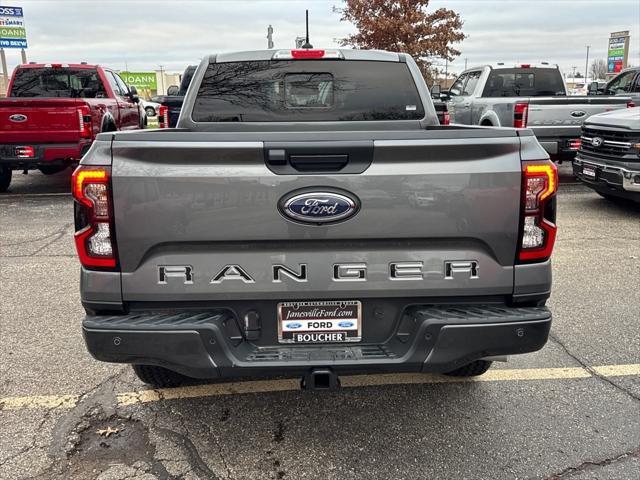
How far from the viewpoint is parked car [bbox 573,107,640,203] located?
299 inches

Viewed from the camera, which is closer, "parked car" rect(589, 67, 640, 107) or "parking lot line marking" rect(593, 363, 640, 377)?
"parking lot line marking" rect(593, 363, 640, 377)

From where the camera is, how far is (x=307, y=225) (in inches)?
98.8

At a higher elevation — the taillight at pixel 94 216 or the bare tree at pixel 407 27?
the bare tree at pixel 407 27

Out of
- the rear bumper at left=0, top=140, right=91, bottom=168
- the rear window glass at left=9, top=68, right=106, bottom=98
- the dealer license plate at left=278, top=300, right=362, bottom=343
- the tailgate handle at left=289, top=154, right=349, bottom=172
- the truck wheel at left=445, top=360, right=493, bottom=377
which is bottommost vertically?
the truck wheel at left=445, top=360, right=493, bottom=377

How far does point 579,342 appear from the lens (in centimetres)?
421

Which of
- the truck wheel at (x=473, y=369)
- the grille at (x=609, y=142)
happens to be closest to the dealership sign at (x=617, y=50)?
the grille at (x=609, y=142)

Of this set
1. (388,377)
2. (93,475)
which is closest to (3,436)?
(93,475)

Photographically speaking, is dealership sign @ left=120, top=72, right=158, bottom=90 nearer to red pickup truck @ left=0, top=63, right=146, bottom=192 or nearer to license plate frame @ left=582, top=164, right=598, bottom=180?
red pickup truck @ left=0, top=63, right=146, bottom=192

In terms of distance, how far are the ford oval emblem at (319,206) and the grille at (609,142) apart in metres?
6.51

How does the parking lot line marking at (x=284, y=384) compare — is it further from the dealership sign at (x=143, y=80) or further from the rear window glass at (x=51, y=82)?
the dealership sign at (x=143, y=80)

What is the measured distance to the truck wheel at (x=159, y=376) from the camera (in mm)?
3371

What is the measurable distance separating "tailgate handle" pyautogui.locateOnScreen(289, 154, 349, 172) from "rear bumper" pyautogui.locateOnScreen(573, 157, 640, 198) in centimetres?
639

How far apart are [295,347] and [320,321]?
0.54 ft

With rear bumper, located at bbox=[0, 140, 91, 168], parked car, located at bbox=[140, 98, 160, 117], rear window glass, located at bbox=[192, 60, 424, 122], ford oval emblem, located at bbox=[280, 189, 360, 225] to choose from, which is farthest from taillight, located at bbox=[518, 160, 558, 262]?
parked car, located at bbox=[140, 98, 160, 117]
